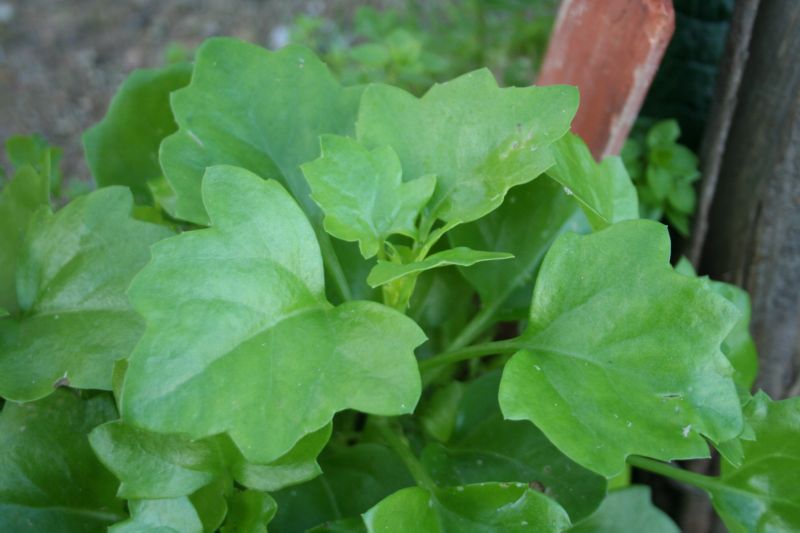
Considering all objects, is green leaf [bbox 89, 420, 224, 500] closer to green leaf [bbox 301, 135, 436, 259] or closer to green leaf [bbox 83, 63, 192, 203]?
green leaf [bbox 301, 135, 436, 259]

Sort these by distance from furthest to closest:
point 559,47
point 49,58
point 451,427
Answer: point 49,58
point 559,47
point 451,427

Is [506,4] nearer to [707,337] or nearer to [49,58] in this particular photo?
[707,337]

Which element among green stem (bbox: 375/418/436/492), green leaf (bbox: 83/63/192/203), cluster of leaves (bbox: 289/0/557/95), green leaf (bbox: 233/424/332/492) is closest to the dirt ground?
cluster of leaves (bbox: 289/0/557/95)

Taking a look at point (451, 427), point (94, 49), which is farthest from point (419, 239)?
point (94, 49)

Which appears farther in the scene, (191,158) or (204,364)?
(191,158)

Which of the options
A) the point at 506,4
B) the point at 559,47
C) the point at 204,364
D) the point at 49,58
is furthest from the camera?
the point at 49,58

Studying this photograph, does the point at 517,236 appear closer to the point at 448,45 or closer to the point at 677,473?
the point at 677,473

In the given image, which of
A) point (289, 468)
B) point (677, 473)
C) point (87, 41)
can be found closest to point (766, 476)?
point (677, 473)

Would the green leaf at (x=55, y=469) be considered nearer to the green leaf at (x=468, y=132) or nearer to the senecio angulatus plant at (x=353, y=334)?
the senecio angulatus plant at (x=353, y=334)
